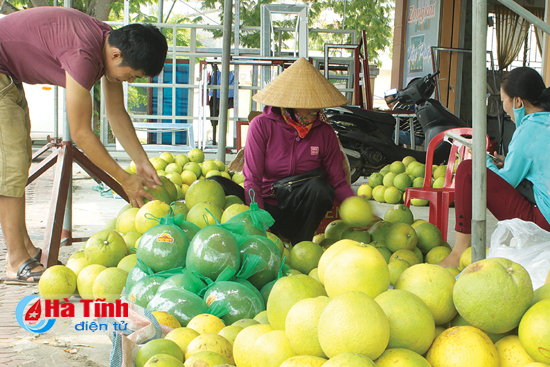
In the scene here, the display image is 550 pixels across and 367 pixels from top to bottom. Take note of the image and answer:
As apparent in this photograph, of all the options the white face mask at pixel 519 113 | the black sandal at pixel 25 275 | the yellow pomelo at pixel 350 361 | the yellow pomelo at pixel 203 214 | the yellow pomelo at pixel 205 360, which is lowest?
the black sandal at pixel 25 275

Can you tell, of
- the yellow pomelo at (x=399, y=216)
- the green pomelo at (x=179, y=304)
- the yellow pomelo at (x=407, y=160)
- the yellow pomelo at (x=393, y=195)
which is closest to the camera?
the green pomelo at (x=179, y=304)

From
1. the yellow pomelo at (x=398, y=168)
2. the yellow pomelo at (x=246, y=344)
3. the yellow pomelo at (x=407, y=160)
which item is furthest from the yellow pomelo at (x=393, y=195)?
the yellow pomelo at (x=246, y=344)

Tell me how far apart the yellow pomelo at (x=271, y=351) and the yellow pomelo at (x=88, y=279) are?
1176 mm

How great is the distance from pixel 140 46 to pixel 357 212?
4.55ft

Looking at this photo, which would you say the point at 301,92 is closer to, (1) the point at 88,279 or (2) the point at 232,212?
(2) the point at 232,212

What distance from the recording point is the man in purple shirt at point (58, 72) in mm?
2396

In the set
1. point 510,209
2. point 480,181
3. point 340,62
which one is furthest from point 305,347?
point 340,62

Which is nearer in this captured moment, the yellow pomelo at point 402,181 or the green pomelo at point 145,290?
the green pomelo at point 145,290

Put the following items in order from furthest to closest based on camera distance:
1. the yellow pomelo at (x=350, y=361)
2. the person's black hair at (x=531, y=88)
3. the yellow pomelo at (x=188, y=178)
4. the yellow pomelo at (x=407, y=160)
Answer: the yellow pomelo at (x=407, y=160)
the yellow pomelo at (x=188, y=178)
the person's black hair at (x=531, y=88)
the yellow pomelo at (x=350, y=361)

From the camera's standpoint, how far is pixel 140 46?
7.79 ft

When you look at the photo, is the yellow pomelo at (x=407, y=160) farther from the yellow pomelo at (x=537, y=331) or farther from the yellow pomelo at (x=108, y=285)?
the yellow pomelo at (x=537, y=331)

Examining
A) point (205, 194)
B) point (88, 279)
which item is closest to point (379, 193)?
point (205, 194)

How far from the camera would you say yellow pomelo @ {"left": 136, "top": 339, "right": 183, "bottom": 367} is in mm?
1374

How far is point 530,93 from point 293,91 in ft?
4.49
